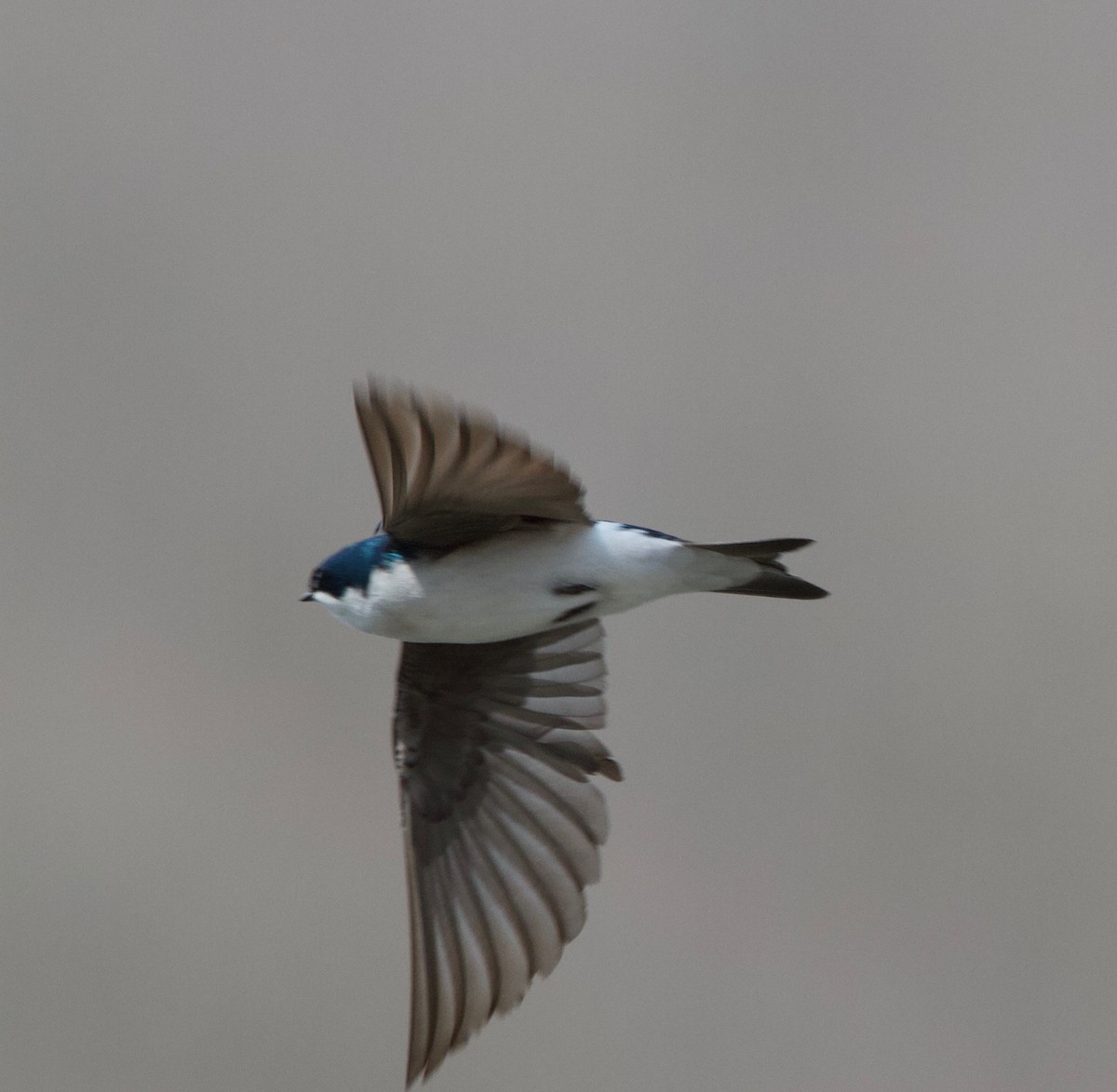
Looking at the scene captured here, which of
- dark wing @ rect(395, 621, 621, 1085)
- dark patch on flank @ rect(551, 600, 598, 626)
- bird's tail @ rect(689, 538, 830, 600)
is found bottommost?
dark wing @ rect(395, 621, 621, 1085)

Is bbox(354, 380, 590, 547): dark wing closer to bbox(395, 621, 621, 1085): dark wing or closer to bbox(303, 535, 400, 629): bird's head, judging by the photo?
bbox(303, 535, 400, 629): bird's head

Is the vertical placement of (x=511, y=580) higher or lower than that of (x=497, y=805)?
higher

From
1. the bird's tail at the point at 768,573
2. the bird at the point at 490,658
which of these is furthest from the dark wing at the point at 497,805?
the bird's tail at the point at 768,573

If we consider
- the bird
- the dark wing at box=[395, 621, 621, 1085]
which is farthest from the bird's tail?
the dark wing at box=[395, 621, 621, 1085]

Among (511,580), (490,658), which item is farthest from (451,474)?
(490,658)

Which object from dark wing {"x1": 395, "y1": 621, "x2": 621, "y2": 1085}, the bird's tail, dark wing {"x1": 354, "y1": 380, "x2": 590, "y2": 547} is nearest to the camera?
dark wing {"x1": 354, "y1": 380, "x2": 590, "y2": 547}

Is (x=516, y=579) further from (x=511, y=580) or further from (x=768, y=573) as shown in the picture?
(x=768, y=573)

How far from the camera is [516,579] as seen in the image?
0.77 metres

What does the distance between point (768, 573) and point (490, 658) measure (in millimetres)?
221

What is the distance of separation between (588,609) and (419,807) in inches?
9.1

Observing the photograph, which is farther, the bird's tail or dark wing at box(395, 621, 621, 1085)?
dark wing at box(395, 621, 621, 1085)

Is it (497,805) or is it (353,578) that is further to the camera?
(497,805)

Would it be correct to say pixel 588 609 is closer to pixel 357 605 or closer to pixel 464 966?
pixel 357 605

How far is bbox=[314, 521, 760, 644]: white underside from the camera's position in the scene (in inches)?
30.0
